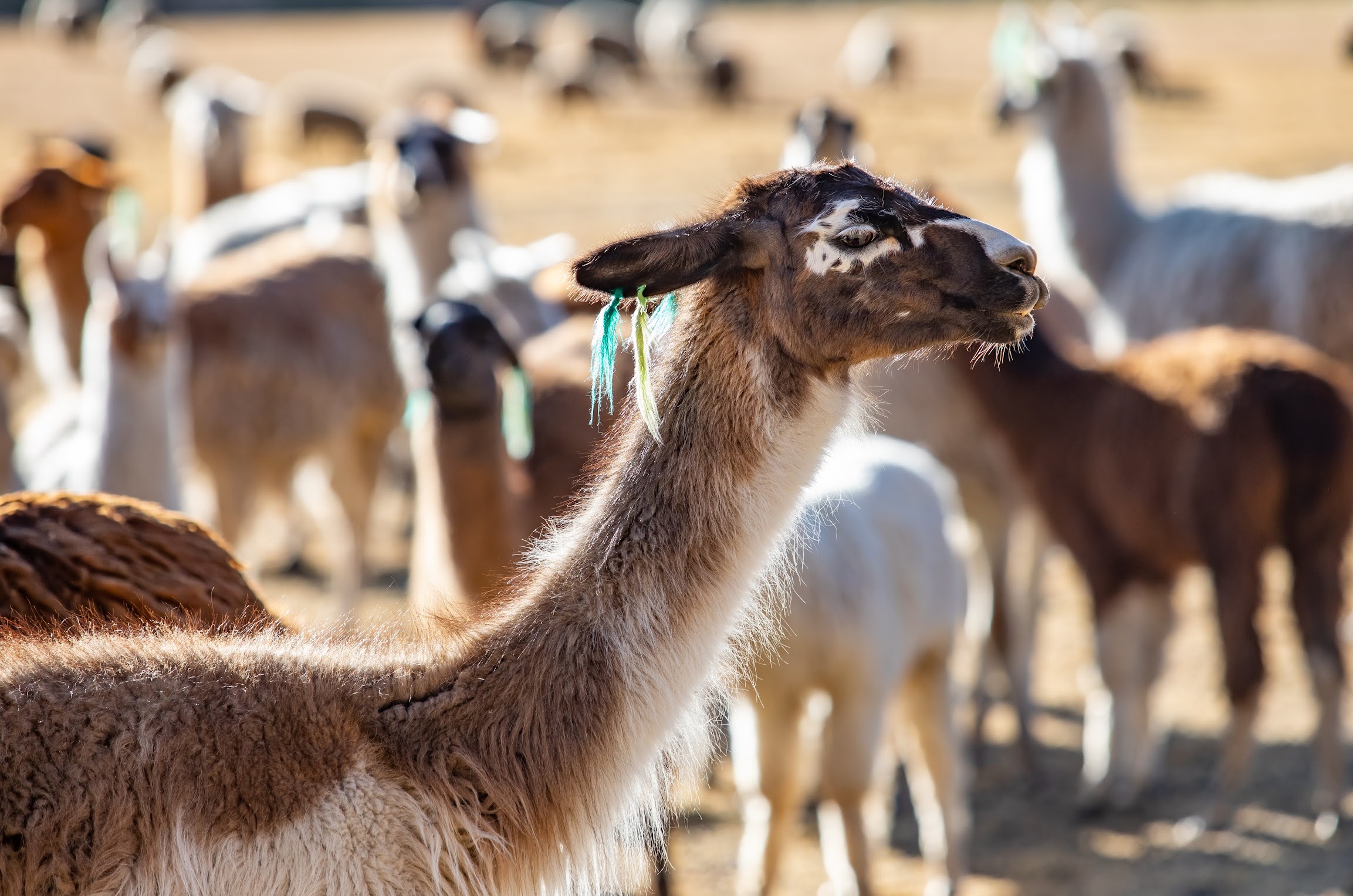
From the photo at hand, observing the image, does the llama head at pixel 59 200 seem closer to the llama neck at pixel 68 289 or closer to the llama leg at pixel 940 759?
Answer: the llama neck at pixel 68 289

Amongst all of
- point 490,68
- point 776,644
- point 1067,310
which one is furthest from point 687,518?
point 490,68

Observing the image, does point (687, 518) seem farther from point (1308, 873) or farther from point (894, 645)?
point (1308, 873)

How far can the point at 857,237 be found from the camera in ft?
7.34

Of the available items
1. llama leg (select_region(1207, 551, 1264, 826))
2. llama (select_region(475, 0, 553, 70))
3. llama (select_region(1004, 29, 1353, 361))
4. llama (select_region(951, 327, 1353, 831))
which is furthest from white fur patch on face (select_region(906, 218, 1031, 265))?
llama (select_region(475, 0, 553, 70))

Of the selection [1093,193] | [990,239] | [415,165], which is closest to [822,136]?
[415,165]

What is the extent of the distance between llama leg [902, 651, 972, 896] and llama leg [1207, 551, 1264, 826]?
35.9 inches

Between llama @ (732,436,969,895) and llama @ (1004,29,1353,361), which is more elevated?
llama @ (1004,29,1353,361)

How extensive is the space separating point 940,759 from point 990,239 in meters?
2.54

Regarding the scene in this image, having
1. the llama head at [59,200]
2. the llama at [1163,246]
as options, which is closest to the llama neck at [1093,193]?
the llama at [1163,246]

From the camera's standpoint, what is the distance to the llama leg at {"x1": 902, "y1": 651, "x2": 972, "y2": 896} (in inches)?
174

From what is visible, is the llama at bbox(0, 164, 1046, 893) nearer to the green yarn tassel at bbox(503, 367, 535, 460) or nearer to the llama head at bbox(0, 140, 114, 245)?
the green yarn tassel at bbox(503, 367, 535, 460)

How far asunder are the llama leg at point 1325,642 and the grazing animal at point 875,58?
20.2 m

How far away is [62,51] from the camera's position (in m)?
28.7

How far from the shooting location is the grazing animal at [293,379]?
602 cm
